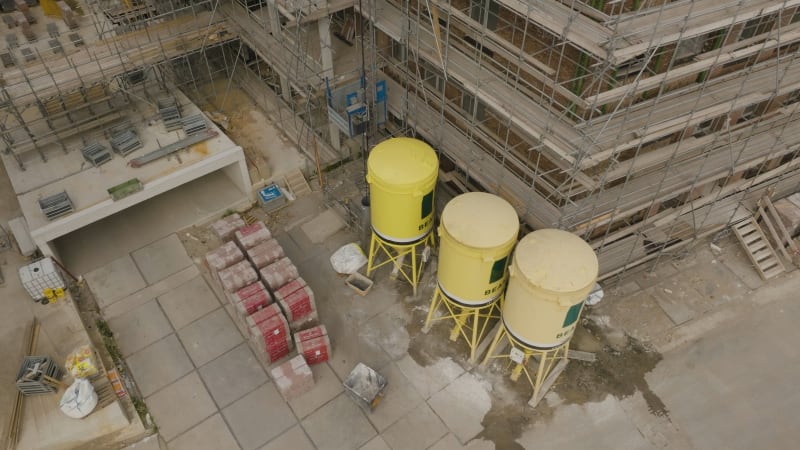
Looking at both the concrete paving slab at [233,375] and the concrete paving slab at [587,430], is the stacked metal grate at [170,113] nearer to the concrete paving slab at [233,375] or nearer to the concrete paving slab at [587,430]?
the concrete paving slab at [233,375]

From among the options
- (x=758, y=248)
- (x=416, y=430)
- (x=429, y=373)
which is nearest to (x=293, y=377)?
(x=416, y=430)

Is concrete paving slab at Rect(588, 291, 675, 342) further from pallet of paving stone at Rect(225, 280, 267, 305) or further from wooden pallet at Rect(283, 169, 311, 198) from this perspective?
wooden pallet at Rect(283, 169, 311, 198)

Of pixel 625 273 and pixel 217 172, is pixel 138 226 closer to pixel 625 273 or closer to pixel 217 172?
pixel 217 172

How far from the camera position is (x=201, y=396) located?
55.2 ft

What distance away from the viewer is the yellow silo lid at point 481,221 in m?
14.8

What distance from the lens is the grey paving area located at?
52.7 ft

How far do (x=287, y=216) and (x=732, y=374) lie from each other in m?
15.3

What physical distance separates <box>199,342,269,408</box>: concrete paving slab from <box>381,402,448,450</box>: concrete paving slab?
4087 mm

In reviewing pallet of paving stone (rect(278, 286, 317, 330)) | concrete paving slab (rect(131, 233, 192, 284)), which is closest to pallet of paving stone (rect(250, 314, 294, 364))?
pallet of paving stone (rect(278, 286, 317, 330))

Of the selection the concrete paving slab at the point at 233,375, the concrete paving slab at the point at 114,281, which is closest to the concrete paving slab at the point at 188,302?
the concrete paving slab at the point at 114,281

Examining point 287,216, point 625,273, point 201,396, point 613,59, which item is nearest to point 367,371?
point 201,396

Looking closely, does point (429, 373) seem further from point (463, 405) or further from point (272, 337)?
point (272, 337)

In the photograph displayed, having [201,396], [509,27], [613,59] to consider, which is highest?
[613,59]

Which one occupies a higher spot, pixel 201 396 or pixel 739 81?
pixel 739 81
